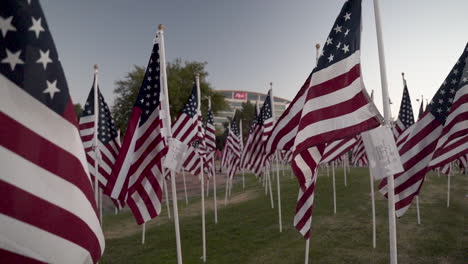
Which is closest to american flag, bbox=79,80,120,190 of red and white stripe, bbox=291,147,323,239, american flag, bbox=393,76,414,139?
red and white stripe, bbox=291,147,323,239

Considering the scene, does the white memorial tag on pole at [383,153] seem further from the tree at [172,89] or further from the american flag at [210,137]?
the tree at [172,89]

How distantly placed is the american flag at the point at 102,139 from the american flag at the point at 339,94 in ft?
23.4

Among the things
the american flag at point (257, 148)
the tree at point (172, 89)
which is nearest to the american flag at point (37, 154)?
the american flag at point (257, 148)

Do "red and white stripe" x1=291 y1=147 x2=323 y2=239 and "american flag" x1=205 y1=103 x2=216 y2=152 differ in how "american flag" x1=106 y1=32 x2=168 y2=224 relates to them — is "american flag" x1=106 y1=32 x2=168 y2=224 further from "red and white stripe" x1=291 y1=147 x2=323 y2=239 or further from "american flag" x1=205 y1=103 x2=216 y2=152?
"american flag" x1=205 y1=103 x2=216 y2=152

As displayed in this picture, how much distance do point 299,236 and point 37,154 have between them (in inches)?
383

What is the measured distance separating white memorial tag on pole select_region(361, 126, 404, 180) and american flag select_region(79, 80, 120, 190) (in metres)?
8.19

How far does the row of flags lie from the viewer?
2.60 meters

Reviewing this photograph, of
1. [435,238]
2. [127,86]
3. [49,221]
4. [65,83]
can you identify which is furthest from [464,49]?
[127,86]

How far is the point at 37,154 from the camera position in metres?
2.69

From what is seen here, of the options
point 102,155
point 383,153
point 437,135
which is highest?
point 437,135

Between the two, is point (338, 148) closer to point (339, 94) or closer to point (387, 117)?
point (339, 94)

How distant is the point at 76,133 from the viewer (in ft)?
9.76

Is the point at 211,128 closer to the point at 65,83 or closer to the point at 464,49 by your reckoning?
the point at 464,49

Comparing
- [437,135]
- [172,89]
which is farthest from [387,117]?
[172,89]
